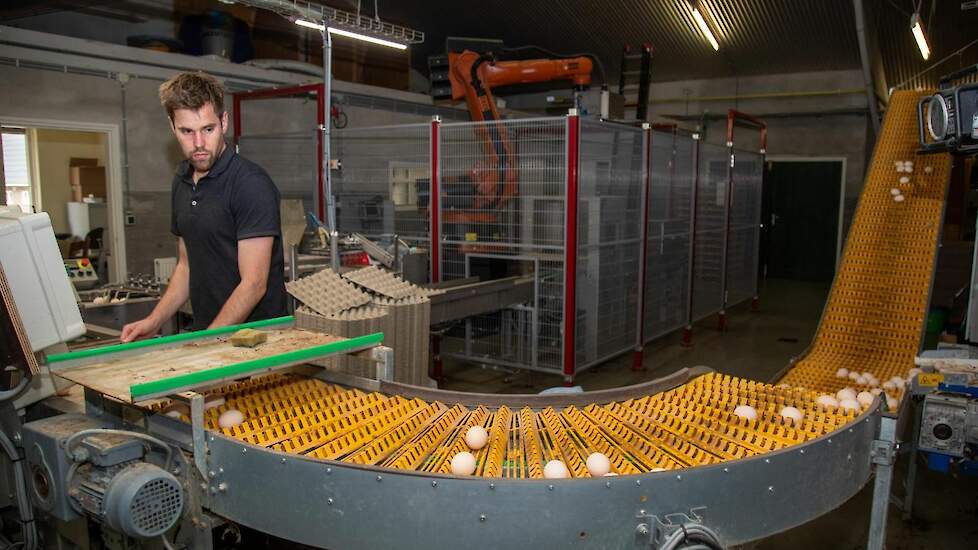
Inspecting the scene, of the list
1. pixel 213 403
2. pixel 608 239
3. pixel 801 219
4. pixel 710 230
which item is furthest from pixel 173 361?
pixel 801 219

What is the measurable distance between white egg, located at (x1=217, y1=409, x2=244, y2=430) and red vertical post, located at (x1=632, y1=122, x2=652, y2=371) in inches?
201

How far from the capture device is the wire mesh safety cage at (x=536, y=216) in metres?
5.48

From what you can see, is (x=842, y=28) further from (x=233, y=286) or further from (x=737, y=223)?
(x=233, y=286)

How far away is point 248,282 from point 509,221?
11.3ft

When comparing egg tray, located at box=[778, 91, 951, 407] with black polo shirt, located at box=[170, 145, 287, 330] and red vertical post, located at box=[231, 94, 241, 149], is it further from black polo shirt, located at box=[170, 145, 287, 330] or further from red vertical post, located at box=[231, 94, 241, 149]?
red vertical post, located at box=[231, 94, 241, 149]

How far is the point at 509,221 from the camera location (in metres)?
5.60

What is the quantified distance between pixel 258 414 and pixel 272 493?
1.24 feet

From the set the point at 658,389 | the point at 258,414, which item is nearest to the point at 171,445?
the point at 258,414

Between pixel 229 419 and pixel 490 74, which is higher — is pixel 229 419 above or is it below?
below

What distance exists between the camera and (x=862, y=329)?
5.08 metres

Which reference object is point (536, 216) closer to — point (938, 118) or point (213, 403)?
point (938, 118)

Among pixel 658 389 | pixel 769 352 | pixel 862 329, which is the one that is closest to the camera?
pixel 658 389

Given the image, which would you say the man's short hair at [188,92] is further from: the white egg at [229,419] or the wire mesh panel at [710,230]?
the wire mesh panel at [710,230]

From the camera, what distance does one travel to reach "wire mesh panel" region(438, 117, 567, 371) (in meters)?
5.41
